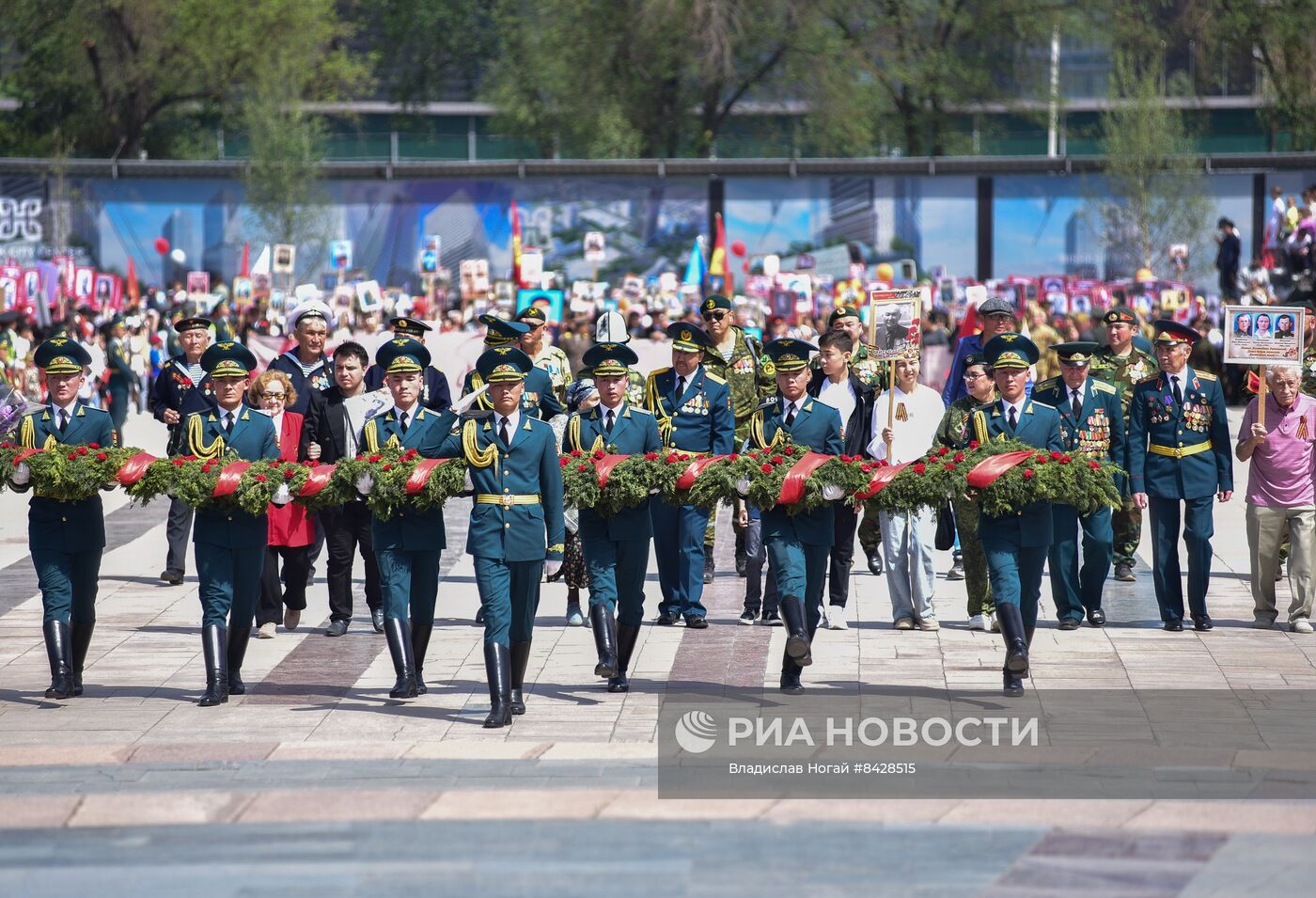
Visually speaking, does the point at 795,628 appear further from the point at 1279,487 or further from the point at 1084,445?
the point at 1279,487

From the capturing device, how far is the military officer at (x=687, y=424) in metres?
11.6

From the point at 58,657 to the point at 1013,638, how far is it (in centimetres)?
486

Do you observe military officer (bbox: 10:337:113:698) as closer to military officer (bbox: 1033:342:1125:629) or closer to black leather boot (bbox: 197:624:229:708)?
black leather boot (bbox: 197:624:229:708)

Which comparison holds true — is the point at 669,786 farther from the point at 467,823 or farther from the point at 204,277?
the point at 204,277

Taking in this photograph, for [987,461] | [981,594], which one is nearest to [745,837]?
[987,461]

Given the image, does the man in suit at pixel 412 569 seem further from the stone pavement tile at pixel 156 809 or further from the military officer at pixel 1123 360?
the military officer at pixel 1123 360

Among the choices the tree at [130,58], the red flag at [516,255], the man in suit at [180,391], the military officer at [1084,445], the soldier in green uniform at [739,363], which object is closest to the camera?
the military officer at [1084,445]

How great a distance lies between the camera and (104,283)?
42.2 m

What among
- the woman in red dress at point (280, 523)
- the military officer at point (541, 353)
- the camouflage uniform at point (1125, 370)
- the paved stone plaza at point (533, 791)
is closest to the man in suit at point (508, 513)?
the paved stone plaza at point (533, 791)

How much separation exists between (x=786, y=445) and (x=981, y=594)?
7.95ft

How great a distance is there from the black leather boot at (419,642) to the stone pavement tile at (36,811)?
251cm

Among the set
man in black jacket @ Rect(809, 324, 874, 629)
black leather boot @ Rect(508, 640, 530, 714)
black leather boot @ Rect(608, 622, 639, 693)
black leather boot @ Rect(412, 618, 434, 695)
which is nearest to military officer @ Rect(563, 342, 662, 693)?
black leather boot @ Rect(608, 622, 639, 693)

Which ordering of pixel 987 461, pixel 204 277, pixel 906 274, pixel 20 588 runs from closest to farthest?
pixel 987 461, pixel 20 588, pixel 204 277, pixel 906 274

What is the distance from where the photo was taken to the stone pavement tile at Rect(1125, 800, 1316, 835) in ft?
22.3
